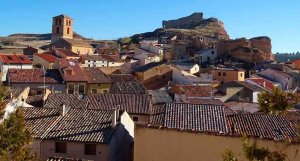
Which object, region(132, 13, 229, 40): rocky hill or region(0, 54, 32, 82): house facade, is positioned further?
region(132, 13, 229, 40): rocky hill

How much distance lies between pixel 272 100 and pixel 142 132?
697cm

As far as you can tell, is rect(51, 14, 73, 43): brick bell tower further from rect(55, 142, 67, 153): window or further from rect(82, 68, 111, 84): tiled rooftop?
rect(55, 142, 67, 153): window

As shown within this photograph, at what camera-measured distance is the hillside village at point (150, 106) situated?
18.5m

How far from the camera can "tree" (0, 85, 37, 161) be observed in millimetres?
13977

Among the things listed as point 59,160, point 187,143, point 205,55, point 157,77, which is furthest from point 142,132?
point 205,55

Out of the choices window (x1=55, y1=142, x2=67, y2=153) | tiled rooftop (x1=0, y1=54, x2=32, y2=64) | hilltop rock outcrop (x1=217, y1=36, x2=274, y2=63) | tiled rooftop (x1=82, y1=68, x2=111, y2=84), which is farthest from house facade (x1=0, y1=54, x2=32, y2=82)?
hilltop rock outcrop (x1=217, y1=36, x2=274, y2=63)

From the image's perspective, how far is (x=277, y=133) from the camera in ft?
77.5

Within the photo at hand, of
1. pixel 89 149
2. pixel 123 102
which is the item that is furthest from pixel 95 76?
pixel 89 149

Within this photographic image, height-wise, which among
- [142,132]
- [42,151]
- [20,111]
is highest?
[20,111]

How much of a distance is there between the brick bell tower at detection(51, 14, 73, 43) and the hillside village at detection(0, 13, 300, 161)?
24.7 meters

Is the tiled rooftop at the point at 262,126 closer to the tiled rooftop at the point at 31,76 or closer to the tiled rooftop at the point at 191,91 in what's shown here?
the tiled rooftop at the point at 191,91

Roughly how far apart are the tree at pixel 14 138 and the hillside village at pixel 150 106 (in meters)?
0.80

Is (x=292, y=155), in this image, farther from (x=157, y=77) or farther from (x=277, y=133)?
(x=157, y=77)

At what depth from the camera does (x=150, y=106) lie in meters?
31.1
